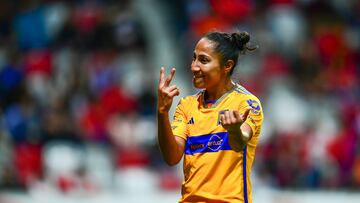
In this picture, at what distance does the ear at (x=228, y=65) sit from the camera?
5.85 m

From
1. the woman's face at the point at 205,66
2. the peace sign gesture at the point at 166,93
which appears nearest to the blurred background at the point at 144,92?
the woman's face at the point at 205,66

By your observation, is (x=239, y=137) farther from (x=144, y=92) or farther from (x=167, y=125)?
(x=144, y=92)

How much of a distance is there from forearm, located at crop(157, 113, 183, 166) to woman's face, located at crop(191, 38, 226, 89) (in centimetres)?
32

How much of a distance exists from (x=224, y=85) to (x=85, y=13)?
887 centimetres

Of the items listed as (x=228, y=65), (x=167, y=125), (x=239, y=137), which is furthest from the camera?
(x=228, y=65)

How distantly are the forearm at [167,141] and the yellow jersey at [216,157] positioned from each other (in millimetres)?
86

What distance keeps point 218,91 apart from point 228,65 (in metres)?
0.17

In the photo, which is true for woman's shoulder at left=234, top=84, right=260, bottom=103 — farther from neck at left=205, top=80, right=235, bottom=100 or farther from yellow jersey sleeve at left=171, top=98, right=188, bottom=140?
yellow jersey sleeve at left=171, top=98, right=188, bottom=140

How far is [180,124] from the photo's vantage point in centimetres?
591

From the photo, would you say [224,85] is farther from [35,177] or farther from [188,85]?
[188,85]

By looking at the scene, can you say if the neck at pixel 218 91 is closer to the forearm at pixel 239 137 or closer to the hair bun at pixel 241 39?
the hair bun at pixel 241 39

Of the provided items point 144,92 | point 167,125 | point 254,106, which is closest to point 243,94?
point 254,106

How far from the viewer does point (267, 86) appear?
13305mm

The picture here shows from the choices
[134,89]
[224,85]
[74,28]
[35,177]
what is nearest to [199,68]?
[224,85]
